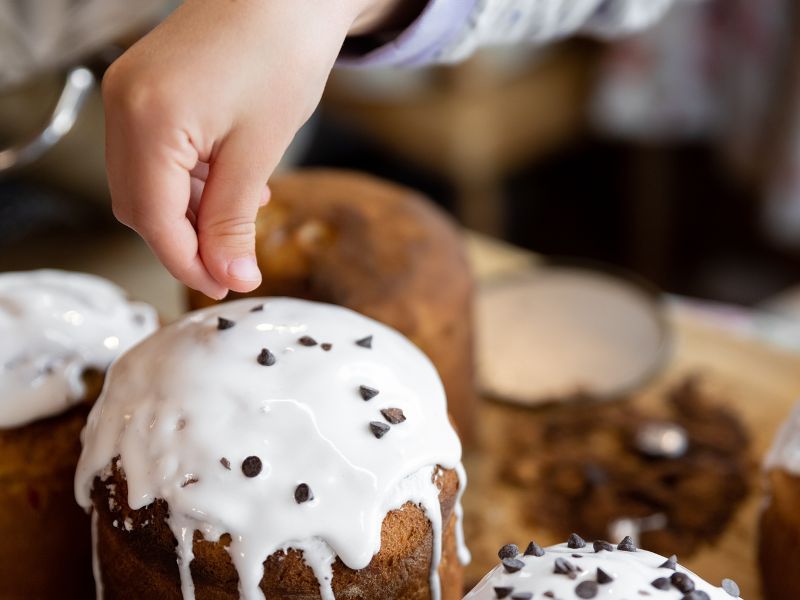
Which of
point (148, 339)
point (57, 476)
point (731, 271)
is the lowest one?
point (731, 271)

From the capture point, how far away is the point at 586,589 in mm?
582

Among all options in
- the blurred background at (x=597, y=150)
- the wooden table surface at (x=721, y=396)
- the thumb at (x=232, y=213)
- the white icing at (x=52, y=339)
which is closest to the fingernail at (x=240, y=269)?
the thumb at (x=232, y=213)

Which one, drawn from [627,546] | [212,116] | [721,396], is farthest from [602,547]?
[721,396]

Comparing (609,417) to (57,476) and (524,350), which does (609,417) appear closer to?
(524,350)

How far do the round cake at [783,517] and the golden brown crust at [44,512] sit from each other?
60 cm

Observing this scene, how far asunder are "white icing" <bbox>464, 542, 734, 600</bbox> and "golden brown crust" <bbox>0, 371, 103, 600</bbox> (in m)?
0.36

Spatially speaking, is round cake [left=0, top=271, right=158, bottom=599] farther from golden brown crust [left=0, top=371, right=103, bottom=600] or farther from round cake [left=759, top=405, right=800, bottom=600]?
round cake [left=759, top=405, right=800, bottom=600]

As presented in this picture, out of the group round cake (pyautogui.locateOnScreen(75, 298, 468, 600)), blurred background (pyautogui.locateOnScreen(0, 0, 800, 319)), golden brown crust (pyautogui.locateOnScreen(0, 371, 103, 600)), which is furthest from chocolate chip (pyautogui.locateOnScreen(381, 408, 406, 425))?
blurred background (pyautogui.locateOnScreen(0, 0, 800, 319))

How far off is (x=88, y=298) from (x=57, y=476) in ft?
0.55

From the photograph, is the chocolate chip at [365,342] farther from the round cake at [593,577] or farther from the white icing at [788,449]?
the white icing at [788,449]

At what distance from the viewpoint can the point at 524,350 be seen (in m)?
1.23

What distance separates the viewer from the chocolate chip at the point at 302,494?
0.62 meters

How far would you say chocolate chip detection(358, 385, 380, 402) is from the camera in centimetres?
67

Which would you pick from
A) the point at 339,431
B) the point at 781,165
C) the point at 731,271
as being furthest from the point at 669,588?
the point at 731,271
